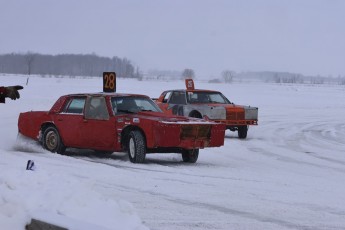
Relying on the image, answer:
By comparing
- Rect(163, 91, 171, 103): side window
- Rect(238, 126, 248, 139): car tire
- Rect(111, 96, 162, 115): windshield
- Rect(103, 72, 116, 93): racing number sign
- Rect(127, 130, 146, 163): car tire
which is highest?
Rect(103, 72, 116, 93): racing number sign

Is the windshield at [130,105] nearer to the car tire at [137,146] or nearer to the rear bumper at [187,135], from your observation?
the car tire at [137,146]

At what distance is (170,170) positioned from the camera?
10773 mm

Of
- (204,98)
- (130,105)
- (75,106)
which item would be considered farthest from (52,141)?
(204,98)

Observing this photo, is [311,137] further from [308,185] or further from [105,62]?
[105,62]

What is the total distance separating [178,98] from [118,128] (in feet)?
25.5

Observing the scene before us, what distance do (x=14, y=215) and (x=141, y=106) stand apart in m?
7.37

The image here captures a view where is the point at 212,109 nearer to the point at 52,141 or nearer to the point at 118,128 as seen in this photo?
the point at 52,141

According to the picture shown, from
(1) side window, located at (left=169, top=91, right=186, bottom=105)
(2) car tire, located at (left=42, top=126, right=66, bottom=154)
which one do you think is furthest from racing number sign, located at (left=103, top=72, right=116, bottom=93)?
(1) side window, located at (left=169, top=91, right=186, bottom=105)

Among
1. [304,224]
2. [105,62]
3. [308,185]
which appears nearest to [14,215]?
[304,224]

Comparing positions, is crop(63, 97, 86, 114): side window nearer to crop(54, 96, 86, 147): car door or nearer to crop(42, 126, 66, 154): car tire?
crop(54, 96, 86, 147): car door

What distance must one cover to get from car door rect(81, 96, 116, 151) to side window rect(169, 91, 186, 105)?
690 cm

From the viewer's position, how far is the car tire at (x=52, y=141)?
1298 centimetres

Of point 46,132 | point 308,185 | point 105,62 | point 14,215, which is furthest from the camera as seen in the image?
point 105,62

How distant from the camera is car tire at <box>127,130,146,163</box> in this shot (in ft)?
37.3
